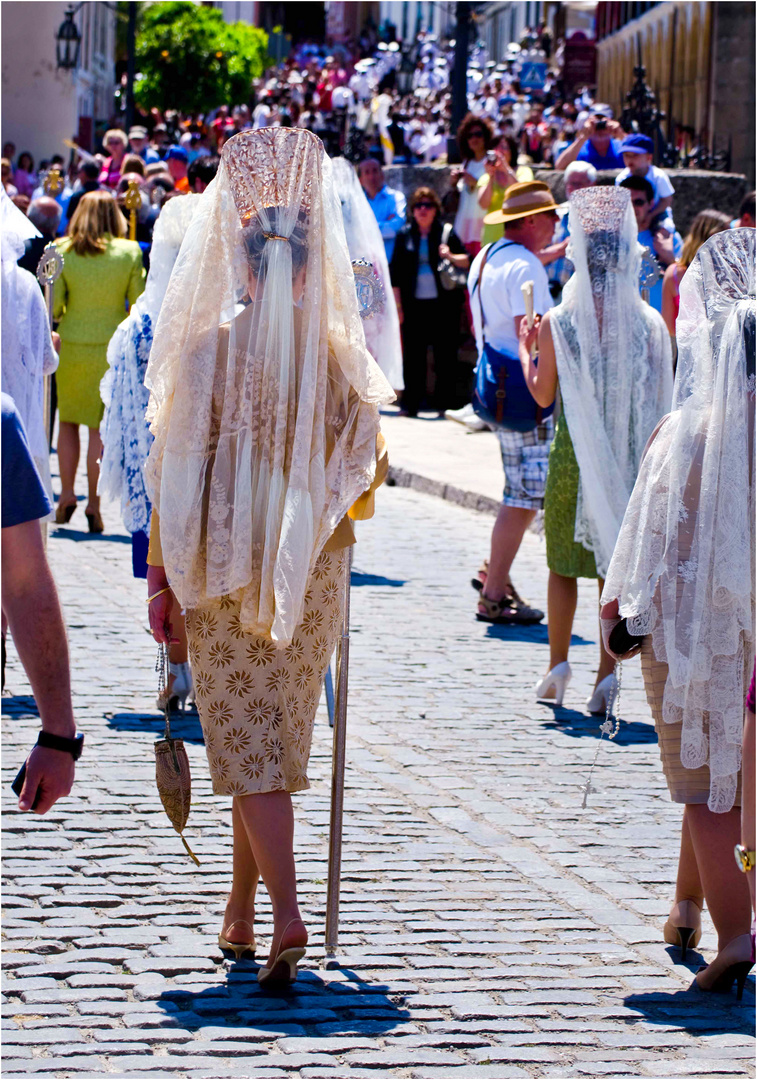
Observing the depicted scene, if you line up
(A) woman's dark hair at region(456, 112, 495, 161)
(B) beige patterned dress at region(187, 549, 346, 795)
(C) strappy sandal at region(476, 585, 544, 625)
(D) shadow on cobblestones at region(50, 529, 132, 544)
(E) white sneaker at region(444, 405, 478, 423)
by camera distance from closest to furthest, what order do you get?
(B) beige patterned dress at region(187, 549, 346, 795) < (C) strappy sandal at region(476, 585, 544, 625) < (D) shadow on cobblestones at region(50, 529, 132, 544) < (A) woman's dark hair at region(456, 112, 495, 161) < (E) white sneaker at region(444, 405, 478, 423)

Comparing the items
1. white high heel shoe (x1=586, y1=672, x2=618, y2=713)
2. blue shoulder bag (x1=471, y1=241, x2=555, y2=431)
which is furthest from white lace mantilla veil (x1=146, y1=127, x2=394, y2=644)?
blue shoulder bag (x1=471, y1=241, x2=555, y2=431)

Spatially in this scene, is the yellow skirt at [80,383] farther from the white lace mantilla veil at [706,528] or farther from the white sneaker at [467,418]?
the white lace mantilla veil at [706,528]

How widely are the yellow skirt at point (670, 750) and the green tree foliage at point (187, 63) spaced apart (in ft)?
220

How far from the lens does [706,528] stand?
429 centimetres

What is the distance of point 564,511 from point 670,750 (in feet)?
9.61

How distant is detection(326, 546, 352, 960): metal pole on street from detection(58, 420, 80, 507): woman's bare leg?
7.03 metres

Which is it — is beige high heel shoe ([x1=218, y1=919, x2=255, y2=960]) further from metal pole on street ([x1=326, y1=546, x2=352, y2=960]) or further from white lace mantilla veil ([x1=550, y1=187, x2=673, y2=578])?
white lace mantilla veil ([x1=550, y1=187, x2=673, y2=578])

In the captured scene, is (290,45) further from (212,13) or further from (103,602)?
(103,602)

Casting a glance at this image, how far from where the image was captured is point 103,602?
9.50 metres

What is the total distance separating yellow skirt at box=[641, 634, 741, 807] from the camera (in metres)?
4.52

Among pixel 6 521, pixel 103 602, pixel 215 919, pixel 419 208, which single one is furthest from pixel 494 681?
pixel 419 208

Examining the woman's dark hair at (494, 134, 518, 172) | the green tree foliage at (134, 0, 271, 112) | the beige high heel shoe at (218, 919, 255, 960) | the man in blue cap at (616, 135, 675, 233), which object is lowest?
the beige high heel shoe at (218, 919, 255, 960)

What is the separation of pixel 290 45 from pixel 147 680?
13333cm

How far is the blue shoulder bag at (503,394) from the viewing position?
8.77 metres
